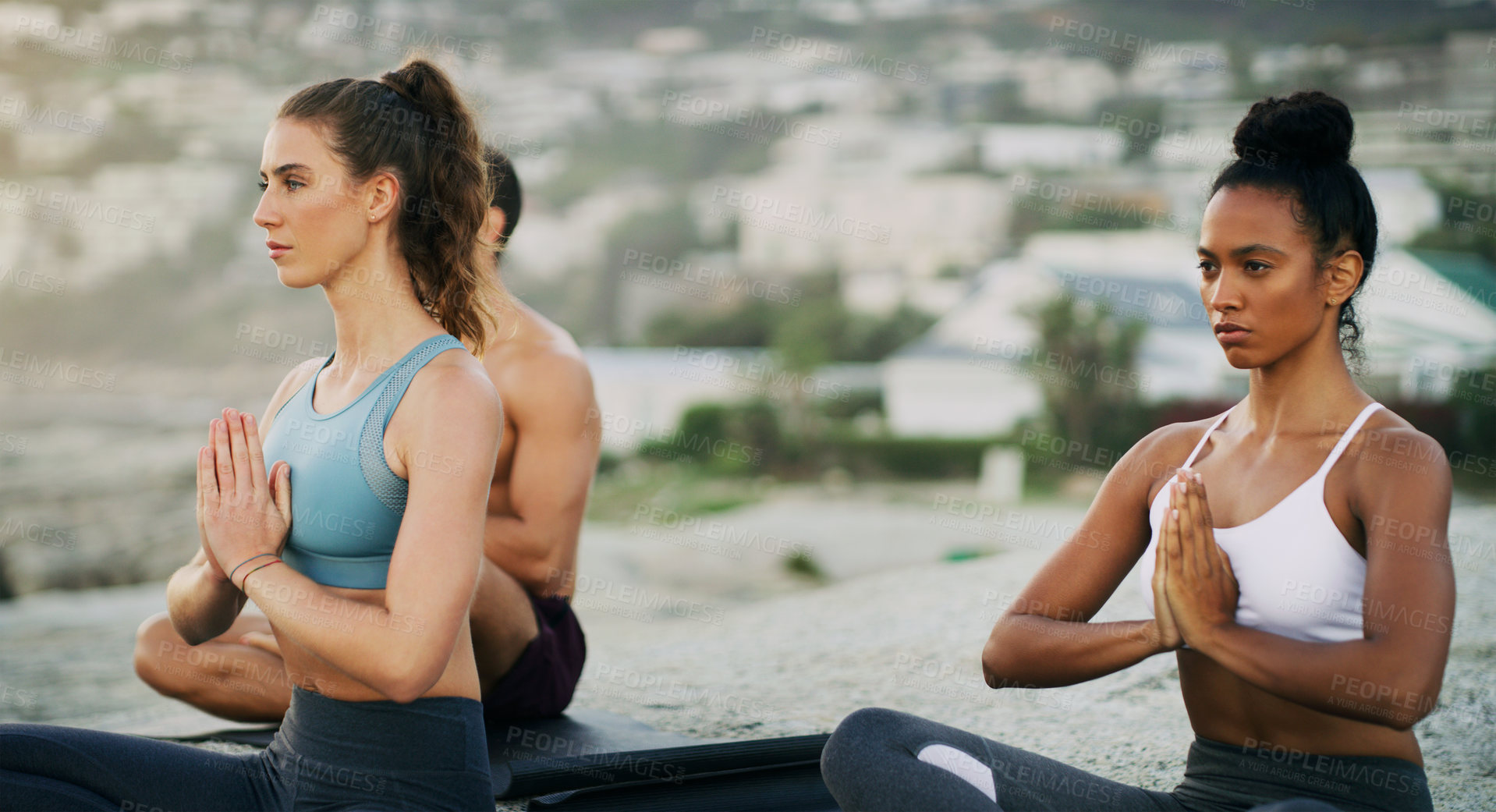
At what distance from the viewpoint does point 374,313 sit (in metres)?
1.90

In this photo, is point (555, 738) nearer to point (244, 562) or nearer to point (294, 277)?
point (244, 562)

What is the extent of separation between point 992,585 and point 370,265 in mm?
3818

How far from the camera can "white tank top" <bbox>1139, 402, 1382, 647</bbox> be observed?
179cm

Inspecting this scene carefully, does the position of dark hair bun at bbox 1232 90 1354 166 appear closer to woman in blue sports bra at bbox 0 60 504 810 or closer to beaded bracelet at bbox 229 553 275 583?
woman in blue sports bra at bbox 0 60 504 810

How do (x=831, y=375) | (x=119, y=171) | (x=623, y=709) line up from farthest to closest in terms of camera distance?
(x=119, y=171)
(x=831, y=375)
(x=623, y=709)

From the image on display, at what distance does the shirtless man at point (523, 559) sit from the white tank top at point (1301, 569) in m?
1.61

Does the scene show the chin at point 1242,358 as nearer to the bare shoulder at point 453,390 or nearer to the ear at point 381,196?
the bare shoulder at point 453,390

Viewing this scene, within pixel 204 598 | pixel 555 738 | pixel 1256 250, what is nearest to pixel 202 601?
pixel 204 598

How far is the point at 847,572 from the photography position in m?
18.3

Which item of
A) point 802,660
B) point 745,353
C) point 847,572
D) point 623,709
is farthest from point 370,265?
point 745,353

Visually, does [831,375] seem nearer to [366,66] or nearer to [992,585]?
[366,66]

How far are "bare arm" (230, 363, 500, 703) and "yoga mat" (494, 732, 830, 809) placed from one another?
102 cm

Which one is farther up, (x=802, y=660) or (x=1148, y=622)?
(x=1148, y=622)

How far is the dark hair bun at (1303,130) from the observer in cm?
191
